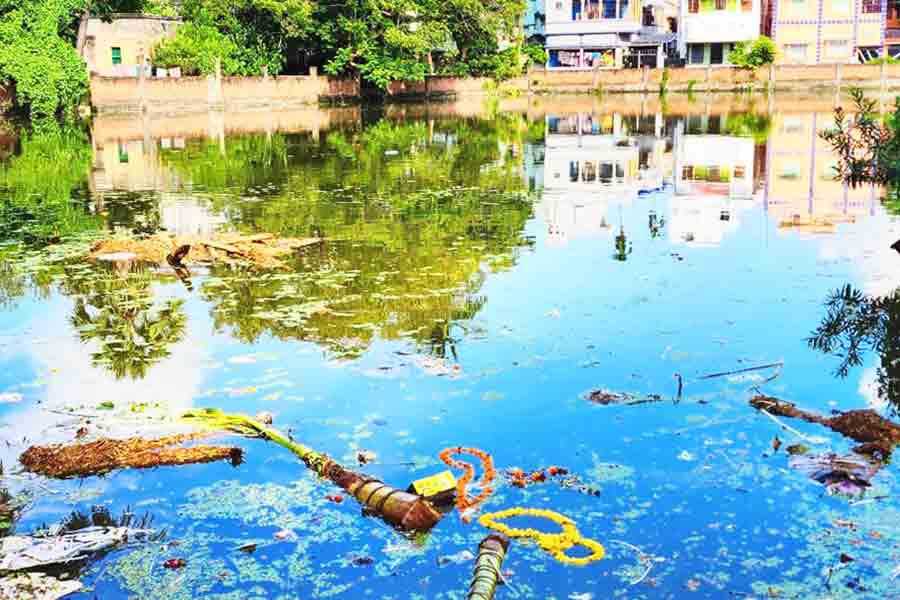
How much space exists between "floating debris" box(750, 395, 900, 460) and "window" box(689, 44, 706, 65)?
5680cm

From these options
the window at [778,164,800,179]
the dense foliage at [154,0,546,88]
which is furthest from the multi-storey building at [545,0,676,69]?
the window at [778,164,800,179]

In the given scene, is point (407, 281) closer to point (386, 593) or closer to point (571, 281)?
point (571, 281)

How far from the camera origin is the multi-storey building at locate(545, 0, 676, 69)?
6144 cm

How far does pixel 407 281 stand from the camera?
10.5 meters

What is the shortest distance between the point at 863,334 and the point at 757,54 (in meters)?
49.8

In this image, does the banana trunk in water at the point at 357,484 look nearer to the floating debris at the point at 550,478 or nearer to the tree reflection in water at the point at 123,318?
the floating debris at the point at 550,478

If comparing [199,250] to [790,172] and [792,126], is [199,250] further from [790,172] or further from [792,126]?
[792,126]

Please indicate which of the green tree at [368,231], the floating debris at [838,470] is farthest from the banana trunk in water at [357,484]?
the floating debris at [838,470]

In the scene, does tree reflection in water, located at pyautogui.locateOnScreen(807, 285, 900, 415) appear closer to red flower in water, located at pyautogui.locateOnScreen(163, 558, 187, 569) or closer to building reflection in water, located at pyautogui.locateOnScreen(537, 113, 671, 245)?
building reflection in water, located at pyautogui.locateOnScreen(537, 113, 671, 245)

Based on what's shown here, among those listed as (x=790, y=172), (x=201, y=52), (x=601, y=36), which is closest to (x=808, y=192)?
(x=790, y=172)

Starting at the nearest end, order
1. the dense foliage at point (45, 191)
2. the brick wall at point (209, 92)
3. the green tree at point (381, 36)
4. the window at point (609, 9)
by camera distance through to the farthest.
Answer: the dense foliage at point (45, 191) → the brick wall at point (209, 92) → the green tree at point (381, 36) → the window at point (609, 9)

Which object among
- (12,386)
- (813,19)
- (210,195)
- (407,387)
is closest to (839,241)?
(407,387)

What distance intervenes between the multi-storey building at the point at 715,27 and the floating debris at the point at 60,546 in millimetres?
57452

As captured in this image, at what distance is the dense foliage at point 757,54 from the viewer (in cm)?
5381
